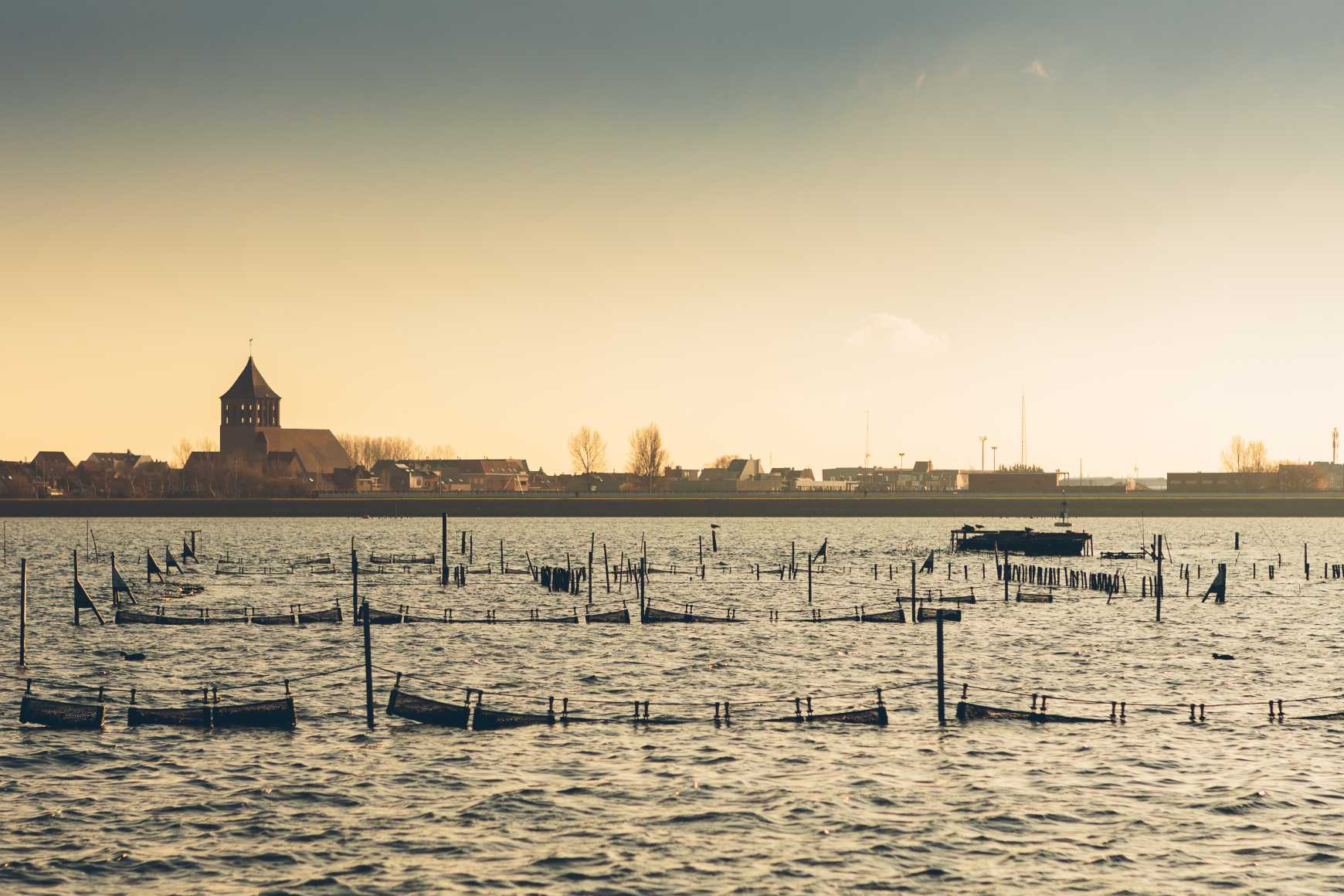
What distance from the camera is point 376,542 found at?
562 ft

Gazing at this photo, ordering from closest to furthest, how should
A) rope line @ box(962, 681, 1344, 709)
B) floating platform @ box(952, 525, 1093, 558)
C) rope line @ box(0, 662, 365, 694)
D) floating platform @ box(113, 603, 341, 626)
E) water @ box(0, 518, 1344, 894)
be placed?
water @ box(0, 518, 1344, 894), rope line @ box(962, 681, 1344, 709), rope line @ box(0, 662, 365, 694), floating platform @ box(113, 603, 341, 626), floating platform @ box(952, 525, 1093, 558)

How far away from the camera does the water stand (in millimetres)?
29156

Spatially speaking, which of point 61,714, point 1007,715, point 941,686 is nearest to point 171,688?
point 61,714

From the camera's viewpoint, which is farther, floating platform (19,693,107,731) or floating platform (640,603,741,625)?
floating platform (640,603,741,625)

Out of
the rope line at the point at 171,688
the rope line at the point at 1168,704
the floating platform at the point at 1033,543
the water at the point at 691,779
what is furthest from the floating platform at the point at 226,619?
the floating platform at the point at 1033,543

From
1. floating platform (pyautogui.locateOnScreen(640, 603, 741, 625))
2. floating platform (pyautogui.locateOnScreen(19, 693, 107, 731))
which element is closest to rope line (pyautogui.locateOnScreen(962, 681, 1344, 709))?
floating platform (pyautogui.locateOnScreen(640, 603, 741, 625))

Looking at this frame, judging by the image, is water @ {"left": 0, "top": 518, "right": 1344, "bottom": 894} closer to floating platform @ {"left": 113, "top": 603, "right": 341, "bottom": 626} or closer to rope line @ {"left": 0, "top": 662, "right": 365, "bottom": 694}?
rope line @ {"left": 0, "top": 662, "right": 365, "bottom": 694}

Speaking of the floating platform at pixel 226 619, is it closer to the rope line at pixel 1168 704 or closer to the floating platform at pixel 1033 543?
the rope line at pixel 1168 704

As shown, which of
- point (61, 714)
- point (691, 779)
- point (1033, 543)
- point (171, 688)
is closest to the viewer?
point (691, 779)

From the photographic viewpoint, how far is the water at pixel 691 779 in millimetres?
29156

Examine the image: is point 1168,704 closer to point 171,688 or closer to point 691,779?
point 691,779

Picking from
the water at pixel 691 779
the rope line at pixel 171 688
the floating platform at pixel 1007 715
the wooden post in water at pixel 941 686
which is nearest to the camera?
the water at pixel 691 779

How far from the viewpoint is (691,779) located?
3706 centimetres

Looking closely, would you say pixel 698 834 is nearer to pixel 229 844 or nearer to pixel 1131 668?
pixel 229 844
